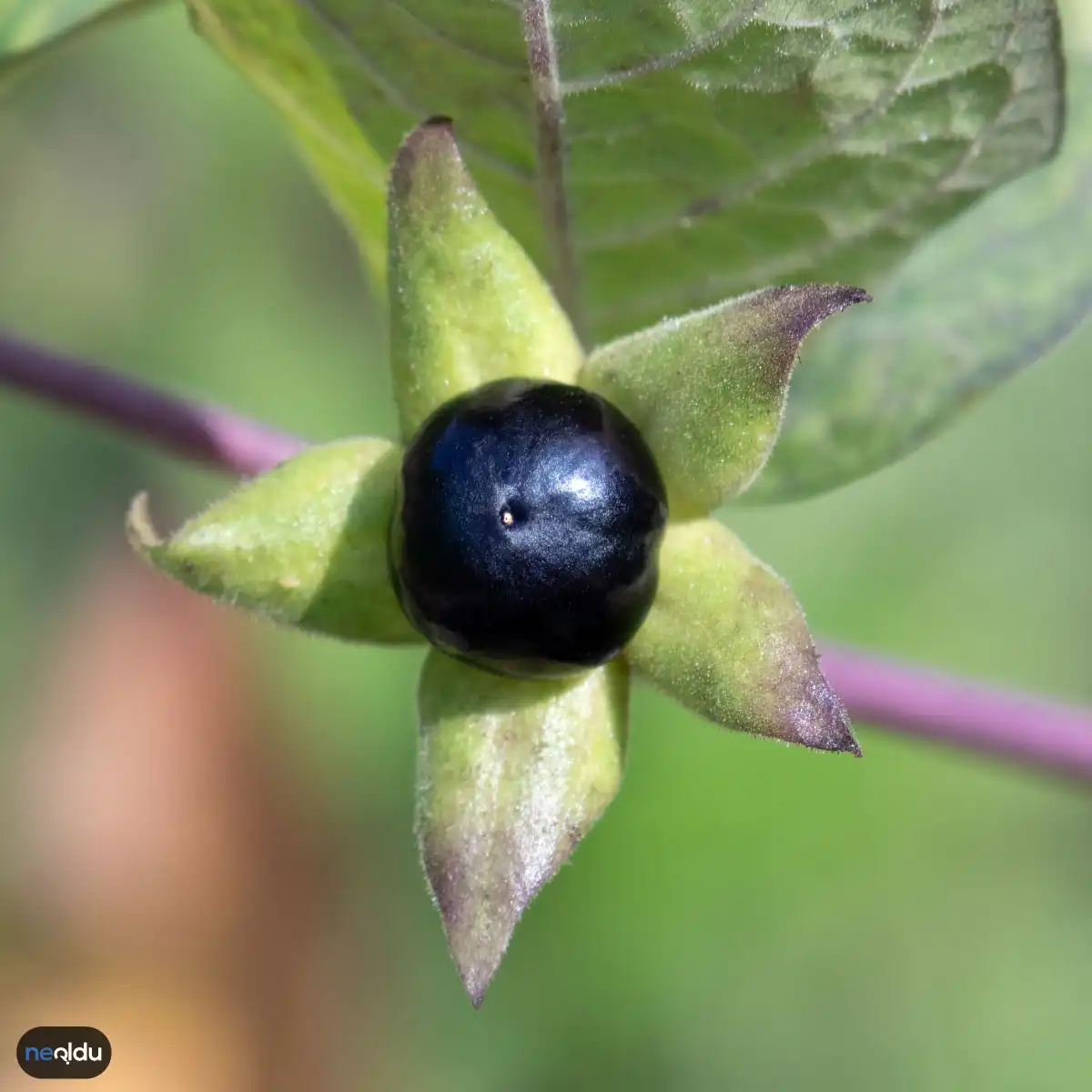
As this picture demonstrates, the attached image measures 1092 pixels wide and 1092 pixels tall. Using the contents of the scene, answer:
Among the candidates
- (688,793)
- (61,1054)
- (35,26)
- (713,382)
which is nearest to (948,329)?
(713,382)

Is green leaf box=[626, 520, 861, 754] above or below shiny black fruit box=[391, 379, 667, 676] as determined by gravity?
below

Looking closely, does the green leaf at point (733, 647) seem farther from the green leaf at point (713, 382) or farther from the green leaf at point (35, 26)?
the green leaf at point (35, 26)

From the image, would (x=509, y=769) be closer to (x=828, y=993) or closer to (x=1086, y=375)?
(x=828, y=993)

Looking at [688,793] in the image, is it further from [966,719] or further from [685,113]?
[685,113]

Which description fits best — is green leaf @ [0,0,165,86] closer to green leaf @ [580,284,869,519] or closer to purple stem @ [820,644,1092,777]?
→ green leaf @ [580,284,869,519]

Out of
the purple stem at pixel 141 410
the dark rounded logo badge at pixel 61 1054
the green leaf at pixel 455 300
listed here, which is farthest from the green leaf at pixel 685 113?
the dark rounded logo badge at pixel 61 1054

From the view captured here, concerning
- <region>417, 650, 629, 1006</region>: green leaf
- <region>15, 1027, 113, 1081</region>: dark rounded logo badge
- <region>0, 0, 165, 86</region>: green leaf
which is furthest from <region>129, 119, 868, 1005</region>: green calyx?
<region>15, 1027, 113, 1081</region>: dark rounded logo badge
